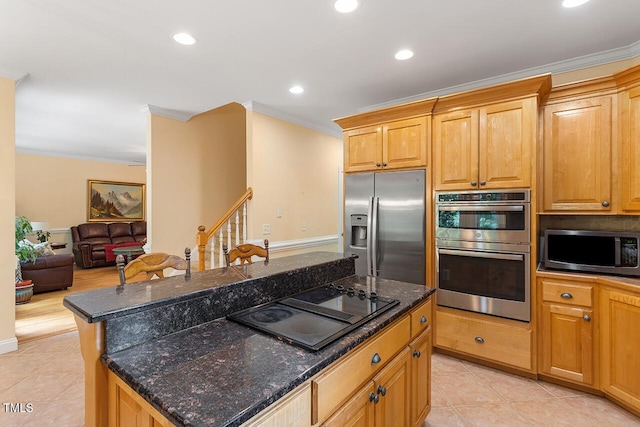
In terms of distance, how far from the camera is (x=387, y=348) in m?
1.38

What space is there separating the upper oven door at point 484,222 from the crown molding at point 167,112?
11.2 feet

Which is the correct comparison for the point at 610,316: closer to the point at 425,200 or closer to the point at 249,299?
the point at 425,200

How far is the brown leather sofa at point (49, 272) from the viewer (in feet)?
15.9

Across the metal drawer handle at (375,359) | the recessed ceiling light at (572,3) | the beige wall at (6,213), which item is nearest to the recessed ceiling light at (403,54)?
the recessed ceiling light at (572,3)

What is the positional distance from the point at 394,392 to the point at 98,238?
26.7 ft

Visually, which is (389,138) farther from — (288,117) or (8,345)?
(8,345)

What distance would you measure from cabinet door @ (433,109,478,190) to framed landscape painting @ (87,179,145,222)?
8246mm

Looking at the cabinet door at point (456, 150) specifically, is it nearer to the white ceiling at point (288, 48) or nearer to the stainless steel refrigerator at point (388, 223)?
the stainless steel refrigerator at point (388, 223)

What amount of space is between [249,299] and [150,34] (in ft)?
6.90

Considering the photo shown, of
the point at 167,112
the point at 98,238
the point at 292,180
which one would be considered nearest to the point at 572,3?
the point at 292,180

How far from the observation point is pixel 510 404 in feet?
7.18

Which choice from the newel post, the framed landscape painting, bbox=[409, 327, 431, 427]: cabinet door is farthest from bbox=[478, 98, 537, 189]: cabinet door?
the framed landscape painting

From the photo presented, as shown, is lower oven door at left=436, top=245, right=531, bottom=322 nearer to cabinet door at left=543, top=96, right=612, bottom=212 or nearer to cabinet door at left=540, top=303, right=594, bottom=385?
cabinet door at left=540, top=303, right=594, bottom=385

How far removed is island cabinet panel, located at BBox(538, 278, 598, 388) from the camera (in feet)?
7.35
